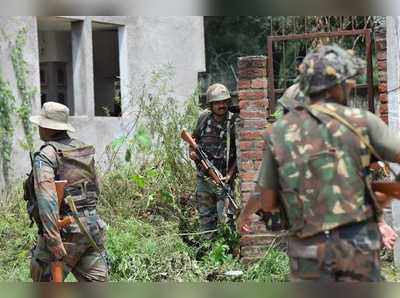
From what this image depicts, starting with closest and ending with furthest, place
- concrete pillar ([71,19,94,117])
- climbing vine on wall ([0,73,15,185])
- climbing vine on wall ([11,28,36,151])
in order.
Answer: climbing vine on wall ([0,73,15,185]), climbing vine on wall ([11,28,36,151]), concrete pillar ([71,19,94,117])

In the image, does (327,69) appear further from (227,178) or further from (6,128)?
(6,128)

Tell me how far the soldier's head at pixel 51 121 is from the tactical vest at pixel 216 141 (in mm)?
2452

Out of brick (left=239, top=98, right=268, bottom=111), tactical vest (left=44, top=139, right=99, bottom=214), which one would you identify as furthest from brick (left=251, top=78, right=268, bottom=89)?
tactical vest (left=44, top=139, right=99, bottom=214)

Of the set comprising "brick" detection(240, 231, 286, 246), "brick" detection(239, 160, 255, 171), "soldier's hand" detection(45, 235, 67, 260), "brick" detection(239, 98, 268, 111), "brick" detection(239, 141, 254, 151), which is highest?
"brick" detection(239, 98, 268, 111)

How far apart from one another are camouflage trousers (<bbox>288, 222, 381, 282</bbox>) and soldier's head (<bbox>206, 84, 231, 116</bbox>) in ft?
13.5

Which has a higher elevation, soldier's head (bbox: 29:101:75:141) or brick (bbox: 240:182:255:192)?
soldier's head (bbox: 29:101:75:141)

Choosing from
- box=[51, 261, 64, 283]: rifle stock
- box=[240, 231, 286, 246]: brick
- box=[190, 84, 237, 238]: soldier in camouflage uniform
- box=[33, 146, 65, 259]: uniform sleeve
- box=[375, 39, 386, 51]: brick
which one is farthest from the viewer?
box=[190, 84, 237, 238]: soldier in camouflage uniform

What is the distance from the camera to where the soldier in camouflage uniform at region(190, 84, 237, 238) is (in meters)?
8.03

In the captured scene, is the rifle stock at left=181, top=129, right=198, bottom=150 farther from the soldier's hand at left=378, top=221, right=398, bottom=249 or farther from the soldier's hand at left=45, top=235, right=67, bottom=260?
the soldier's hand at left=378, top=221, right=398, bottom=249

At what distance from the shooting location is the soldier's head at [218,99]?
26.3 ft

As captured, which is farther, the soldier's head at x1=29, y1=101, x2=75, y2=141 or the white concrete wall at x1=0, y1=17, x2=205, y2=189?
the white concrete wall at x1=0, y1=17, x2=205, y2=189

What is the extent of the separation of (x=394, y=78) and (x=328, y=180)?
346 cm

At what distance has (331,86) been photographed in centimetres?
396

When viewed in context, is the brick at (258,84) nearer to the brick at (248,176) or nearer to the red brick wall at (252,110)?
the red brick wall at (252,110)
